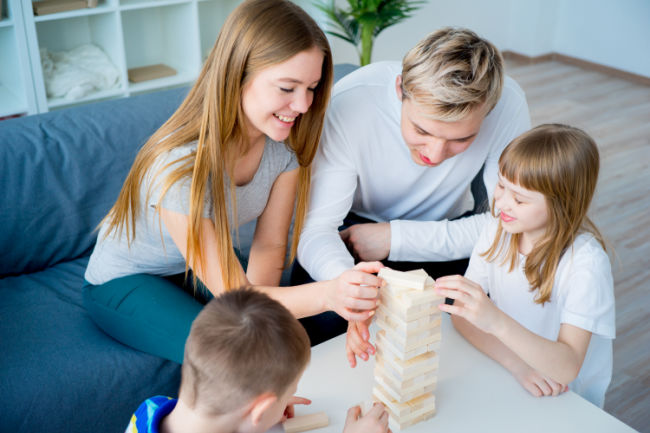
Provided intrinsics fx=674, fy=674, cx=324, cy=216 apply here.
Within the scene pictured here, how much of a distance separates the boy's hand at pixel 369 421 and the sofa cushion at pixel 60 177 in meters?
1.21

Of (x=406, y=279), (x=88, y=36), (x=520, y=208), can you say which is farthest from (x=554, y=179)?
(x=88, y=36)

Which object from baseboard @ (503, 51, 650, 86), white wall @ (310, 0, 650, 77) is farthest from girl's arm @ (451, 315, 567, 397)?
baseboard @ (503, 51, 650, 86)

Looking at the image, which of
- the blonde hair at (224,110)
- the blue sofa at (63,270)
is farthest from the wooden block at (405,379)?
the blue sofa at (63,270)

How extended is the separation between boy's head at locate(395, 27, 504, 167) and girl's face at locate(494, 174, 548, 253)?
16cm

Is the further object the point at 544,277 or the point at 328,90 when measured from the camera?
the point at 328,90

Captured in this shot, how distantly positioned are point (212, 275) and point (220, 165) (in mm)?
248

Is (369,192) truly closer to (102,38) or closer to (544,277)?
(544,277)

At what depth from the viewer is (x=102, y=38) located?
335 cm

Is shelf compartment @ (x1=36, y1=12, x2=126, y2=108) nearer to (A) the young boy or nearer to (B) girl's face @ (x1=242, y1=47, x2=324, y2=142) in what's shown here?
(B) girl's face @ (x1=242, y1=47, x2=324, y2=142)

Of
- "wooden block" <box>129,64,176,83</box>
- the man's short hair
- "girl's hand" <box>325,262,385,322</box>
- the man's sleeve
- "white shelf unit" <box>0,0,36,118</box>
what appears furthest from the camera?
"wooden block" <box>129,64,176,83</box>

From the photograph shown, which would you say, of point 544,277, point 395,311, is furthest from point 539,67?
point 395,311

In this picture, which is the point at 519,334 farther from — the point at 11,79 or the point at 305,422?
the point at 11,79

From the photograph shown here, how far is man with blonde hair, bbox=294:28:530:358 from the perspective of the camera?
1.63 m

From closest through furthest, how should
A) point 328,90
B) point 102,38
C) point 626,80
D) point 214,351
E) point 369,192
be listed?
point 214,351
point 328,90
point 369,192
point 102,38
point 626,80
